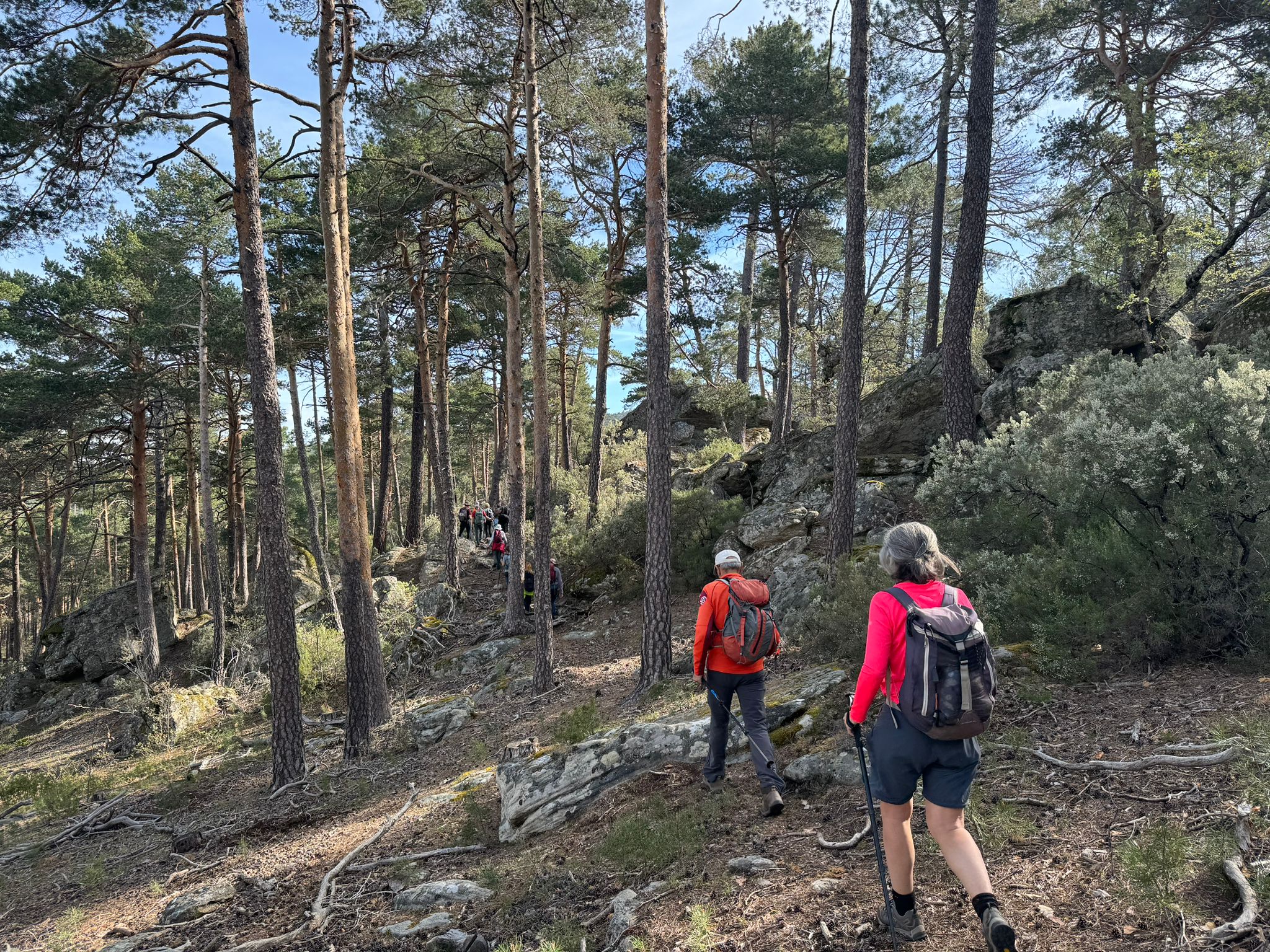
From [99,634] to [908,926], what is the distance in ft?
84.2

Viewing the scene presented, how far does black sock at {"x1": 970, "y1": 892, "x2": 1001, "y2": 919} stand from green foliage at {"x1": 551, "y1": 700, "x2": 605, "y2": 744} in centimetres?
432

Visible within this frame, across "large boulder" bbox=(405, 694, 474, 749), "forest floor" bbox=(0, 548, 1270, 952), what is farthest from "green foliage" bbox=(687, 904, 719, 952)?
"large boulder" bbox=(405, 694, 474, 749)

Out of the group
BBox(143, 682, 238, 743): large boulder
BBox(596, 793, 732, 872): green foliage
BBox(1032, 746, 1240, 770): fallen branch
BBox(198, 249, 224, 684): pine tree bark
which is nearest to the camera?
BBox(1032, 746, 1240, 770): fallen branch

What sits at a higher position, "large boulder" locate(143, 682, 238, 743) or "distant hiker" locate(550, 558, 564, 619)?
"distant hiker" locate(550, 558, 564, 619)

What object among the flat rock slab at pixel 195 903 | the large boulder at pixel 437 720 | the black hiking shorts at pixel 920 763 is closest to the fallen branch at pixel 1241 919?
the black hiking shorts at pixel 920 763

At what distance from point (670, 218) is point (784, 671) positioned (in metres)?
11.7

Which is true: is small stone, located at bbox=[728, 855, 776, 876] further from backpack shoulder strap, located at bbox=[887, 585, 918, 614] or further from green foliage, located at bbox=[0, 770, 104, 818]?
green foliage, located at bbox=[0, 770, 104, 818]

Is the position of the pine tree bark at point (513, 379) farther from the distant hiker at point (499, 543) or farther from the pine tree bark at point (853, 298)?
the pine tree bark at point (853, 298)

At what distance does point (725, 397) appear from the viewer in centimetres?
1928

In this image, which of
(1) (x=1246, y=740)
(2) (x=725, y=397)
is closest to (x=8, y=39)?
(1) (x=1246, y=740)

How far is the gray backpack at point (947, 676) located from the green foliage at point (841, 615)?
389 centimetres

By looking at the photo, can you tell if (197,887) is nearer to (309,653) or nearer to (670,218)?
(309,653)

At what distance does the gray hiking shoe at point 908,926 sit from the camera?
2975 millimetres

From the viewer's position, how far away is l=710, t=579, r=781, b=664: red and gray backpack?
482 cm
